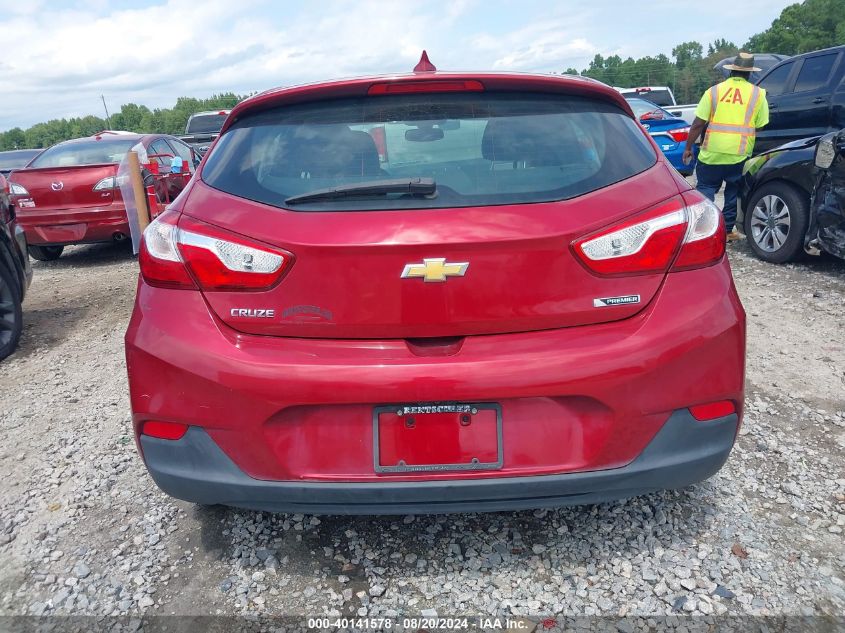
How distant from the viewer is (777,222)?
239 inches

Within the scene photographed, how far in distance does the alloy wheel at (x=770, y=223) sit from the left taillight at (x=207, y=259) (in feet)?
18.1

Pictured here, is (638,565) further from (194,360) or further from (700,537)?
(194,360)

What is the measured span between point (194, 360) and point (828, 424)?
2.92 metres

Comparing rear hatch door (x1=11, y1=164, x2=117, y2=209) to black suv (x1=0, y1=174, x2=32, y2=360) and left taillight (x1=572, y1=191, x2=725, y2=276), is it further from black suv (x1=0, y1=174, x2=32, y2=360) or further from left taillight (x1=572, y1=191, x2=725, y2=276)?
left taillight (x1=572, y1=191, x2=725, y2=276)

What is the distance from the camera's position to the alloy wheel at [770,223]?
236 inches

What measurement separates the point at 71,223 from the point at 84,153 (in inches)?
45.5

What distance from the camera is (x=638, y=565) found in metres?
2.28

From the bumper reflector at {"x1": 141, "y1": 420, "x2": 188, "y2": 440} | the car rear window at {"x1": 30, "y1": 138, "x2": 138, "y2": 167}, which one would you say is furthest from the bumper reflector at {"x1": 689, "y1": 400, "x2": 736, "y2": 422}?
the car rear window at {"x1": 30, "y1": 138, "x2": 138, "y2": 167}

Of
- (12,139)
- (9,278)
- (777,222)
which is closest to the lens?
(9,278)

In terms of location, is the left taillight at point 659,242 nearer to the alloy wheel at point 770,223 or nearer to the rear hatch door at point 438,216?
the rear hatch door at point 438,216

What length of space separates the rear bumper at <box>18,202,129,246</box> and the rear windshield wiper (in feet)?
21.9

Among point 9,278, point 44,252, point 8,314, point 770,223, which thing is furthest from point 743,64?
point 44,252

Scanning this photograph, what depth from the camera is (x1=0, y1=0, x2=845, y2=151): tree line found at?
222ft

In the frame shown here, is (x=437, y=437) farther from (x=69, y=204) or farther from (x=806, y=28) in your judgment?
(x=806, y=28)
